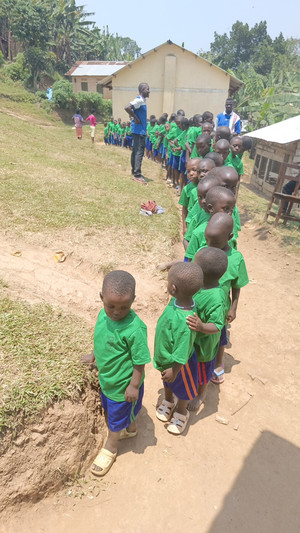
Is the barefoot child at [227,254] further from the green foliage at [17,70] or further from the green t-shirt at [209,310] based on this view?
the green foliage at [17,70]

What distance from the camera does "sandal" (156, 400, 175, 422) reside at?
2812mm

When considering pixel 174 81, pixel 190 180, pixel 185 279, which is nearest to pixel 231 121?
pixel 190 180

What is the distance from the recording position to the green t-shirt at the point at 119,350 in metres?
2.07

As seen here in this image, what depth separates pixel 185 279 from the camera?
2.11m

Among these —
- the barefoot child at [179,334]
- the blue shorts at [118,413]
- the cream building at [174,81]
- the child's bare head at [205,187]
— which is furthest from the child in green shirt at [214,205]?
the cream building at [174,81]

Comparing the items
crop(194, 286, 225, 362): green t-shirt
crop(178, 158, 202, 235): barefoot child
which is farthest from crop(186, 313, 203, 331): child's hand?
crop(178, 158, 202, 235): barefoot child

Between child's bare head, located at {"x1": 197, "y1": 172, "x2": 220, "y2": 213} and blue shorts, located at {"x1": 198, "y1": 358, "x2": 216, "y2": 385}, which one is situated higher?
child's bare head, located at {"x1": 197, "y1": 172, "x2": 220, "y2": 213}

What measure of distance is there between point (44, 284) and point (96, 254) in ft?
3.15

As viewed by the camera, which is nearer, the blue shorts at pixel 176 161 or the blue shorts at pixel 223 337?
the blue shorts at pixel 223 337

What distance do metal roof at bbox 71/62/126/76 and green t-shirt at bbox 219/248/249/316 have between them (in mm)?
34640

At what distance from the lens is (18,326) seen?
2826mm

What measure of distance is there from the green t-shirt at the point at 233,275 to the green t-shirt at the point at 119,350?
2.91 ft

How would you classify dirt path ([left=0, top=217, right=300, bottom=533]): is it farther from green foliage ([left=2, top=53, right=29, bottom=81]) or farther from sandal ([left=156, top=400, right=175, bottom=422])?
green foliage ([left=2, top=53, right=29, bottom=81])

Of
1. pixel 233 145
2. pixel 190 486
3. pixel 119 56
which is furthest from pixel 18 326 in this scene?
pixel 119 56
